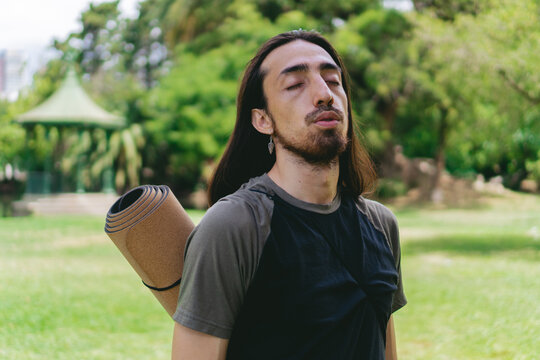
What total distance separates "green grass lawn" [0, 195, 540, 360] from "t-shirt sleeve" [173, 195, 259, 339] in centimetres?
425

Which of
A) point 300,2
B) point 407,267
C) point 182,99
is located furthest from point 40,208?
point 407,267

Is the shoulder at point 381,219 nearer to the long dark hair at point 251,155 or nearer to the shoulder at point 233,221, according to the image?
the long dark hair at point 251,155

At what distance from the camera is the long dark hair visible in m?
2.00

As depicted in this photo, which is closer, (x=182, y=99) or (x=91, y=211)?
(x=91, y=211)

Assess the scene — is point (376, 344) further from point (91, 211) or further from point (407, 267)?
point (91, 211)

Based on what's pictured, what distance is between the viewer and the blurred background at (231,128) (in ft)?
22.4

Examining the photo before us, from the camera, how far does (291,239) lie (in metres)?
1.66

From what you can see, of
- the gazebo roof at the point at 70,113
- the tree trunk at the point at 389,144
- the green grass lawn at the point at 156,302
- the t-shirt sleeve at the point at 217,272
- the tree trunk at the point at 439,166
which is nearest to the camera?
the t-shirt sleeve at the point at 217,272

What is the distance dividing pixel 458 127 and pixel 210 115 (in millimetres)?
11843

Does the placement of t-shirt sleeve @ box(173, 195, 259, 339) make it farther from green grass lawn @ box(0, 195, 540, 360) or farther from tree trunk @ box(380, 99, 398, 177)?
tree trunk @ box(380, 99, 398, 177)

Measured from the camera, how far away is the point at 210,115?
2559cm

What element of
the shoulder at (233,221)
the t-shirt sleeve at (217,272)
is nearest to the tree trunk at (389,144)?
the shoulder at (233,221)

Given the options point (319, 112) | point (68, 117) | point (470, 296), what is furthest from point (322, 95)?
point (68, 117)

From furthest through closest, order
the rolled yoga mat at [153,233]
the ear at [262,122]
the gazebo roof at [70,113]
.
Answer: the gazebo roof at [70,113] < the ear at [262,122] < the rolled yoga mat at [153,233]
